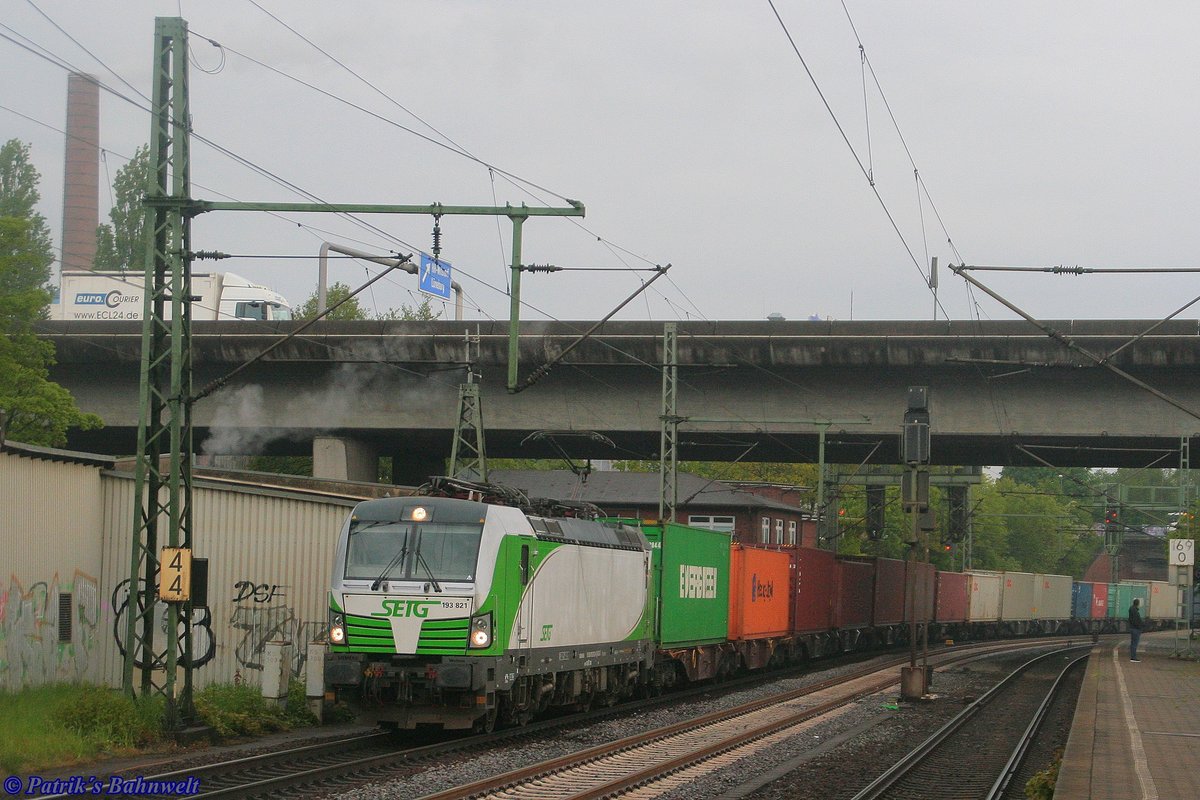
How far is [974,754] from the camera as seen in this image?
1730cm

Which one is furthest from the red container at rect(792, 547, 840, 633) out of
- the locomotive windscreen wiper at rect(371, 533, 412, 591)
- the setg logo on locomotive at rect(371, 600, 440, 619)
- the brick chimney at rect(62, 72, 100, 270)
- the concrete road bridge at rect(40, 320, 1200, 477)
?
the brick chimney at rect(62, 72, 100, 270)

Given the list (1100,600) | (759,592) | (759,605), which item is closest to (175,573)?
(759,592)

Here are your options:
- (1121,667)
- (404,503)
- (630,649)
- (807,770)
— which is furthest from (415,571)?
(1121,667)

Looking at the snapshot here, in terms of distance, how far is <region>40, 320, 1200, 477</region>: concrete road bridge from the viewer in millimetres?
30391

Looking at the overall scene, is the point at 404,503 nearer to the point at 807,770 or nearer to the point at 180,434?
the point at 180,434

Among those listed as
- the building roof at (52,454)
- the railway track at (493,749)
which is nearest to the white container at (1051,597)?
the railway track at (493,749)

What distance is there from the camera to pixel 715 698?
78.7 feet

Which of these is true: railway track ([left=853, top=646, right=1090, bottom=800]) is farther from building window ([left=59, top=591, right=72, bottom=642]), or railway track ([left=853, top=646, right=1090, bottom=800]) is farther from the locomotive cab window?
building window ([left=59, top=591, right=72, bottom=642])

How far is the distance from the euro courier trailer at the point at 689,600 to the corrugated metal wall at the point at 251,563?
18.3ft

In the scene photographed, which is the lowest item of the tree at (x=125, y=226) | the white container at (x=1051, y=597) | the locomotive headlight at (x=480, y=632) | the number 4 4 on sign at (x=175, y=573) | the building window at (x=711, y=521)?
the white container at (x=1051, y=597)

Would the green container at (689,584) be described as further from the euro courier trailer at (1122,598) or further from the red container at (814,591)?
the euro courier trailer at (1122,598)

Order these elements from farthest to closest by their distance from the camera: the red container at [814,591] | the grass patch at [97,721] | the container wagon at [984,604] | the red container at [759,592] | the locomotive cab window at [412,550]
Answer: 1. the container wagon at [984,604]
2. the red container at [814,591]
3. the red container at [759,592]
4. the locomotive cab window at [412,550]
5. the grass patch at [97,721]

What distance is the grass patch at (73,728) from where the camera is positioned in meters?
13.2

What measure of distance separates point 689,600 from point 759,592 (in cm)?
536
